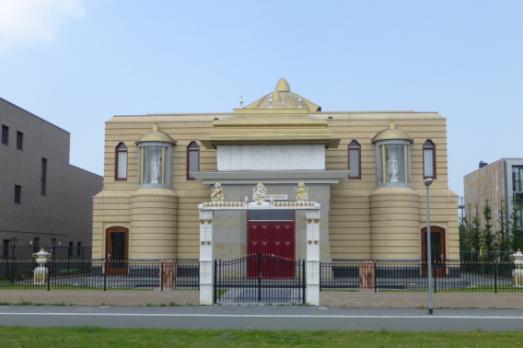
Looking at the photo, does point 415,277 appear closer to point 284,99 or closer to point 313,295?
point 313,295

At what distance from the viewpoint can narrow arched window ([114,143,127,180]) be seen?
120ft

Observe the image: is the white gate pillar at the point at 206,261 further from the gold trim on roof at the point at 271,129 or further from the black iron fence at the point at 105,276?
the gold trim on roof at the point at 271,129

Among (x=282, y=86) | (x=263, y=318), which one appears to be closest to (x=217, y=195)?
(x=263, y=318)

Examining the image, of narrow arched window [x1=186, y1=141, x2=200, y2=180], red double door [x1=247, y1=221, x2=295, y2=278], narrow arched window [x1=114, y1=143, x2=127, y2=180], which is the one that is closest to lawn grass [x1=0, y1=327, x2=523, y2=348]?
red double door [x1=247, y1=221, x2=295, y2=278]

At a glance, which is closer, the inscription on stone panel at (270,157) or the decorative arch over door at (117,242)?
the inscription on stone panel at (270,157)

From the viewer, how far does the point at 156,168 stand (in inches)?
1378

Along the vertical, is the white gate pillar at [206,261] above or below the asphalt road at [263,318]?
above

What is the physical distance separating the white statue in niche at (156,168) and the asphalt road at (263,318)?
1288cm

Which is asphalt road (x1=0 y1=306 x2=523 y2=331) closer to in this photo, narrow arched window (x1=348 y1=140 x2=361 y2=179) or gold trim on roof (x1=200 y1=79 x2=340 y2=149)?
gold trim on roof (x1=200 y1=79 x2=340 y2=149)

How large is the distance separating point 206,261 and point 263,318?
16.0 ft

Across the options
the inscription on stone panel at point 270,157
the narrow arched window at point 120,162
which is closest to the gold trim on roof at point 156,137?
the narrow arched window at point 120,162

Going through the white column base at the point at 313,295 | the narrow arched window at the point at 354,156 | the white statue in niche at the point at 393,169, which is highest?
the narrow arched window at the point at 354,156

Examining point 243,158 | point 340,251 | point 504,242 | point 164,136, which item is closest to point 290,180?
point 243,158

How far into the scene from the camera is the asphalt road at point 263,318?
17.6 m
